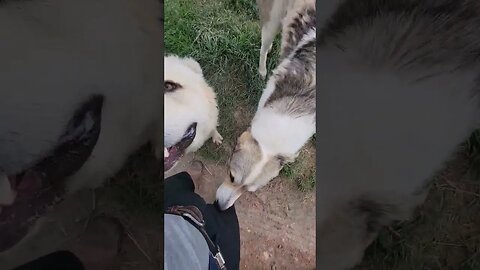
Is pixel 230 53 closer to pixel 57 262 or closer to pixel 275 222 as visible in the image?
pixel 275 222

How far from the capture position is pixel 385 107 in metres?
1.43

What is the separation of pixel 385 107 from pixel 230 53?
38 cm

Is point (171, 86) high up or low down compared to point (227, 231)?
up

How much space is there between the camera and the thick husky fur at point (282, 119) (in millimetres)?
1415

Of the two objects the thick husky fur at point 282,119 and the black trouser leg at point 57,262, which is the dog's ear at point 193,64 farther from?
the black trouser leg at point 57,262

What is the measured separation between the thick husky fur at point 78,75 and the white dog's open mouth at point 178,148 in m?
0.07

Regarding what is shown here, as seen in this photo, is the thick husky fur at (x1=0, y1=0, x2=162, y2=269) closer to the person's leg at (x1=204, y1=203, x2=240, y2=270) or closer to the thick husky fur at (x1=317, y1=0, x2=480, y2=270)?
the person's leg at (x1=204, y1=203, x2=240, y2=270)

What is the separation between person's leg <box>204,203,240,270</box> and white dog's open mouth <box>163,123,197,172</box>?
134 mm

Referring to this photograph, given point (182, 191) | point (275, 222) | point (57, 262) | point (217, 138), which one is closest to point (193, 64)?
point (217, 138)

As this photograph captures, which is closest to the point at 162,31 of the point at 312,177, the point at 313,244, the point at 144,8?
the point at 144,8

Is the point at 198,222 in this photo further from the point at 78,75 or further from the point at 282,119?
the point at 78,75

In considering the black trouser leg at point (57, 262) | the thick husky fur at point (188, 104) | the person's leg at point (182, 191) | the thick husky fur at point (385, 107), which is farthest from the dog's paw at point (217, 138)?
the black trouser leg at point (57, 262)

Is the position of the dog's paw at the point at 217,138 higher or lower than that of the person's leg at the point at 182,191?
higher

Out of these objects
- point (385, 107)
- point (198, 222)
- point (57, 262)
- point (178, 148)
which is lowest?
point (57, 262)
